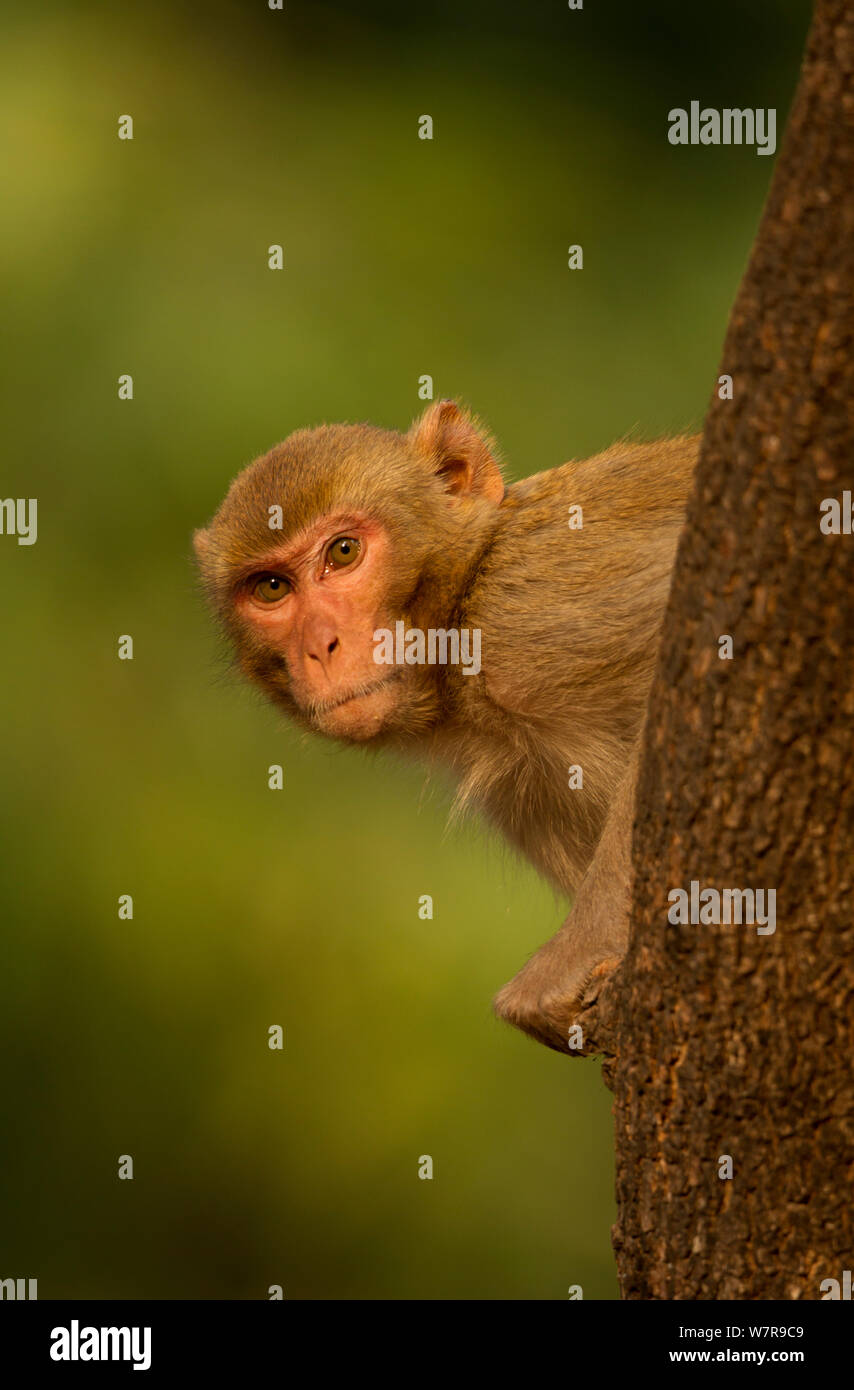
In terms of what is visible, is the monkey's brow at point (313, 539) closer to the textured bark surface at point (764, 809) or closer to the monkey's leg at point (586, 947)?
the monkey's leg at point (586, 947)

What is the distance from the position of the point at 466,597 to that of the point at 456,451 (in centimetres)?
66

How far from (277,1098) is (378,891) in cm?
179

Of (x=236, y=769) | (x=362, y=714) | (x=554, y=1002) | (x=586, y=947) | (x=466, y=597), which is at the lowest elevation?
(x=554, y=1002)

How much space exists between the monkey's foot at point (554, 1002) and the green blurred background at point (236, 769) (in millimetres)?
6183

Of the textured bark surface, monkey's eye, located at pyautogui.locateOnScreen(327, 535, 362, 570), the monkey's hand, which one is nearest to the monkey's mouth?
monkey's eye, located at pyautogui.locateOnScreen(327, 535, 362, 570)

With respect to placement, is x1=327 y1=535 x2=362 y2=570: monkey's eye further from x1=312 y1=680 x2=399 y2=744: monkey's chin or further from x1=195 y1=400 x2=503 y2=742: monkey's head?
x1=312 y1=680 x2=399 y2=744: monkey's chin

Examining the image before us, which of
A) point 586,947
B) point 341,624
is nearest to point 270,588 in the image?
point 341,624

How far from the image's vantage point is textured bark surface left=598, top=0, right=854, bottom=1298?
119 inches

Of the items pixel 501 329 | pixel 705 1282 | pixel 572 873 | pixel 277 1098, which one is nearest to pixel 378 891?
pixel 277 1098

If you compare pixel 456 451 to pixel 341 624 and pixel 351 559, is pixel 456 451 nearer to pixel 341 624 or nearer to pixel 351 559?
pixel 351 559

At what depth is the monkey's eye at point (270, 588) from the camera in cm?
598

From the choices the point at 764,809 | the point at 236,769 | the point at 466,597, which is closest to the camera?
the point at 764,809

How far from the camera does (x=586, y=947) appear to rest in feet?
15.9

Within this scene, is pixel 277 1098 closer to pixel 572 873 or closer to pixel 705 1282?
pixel 572 873
